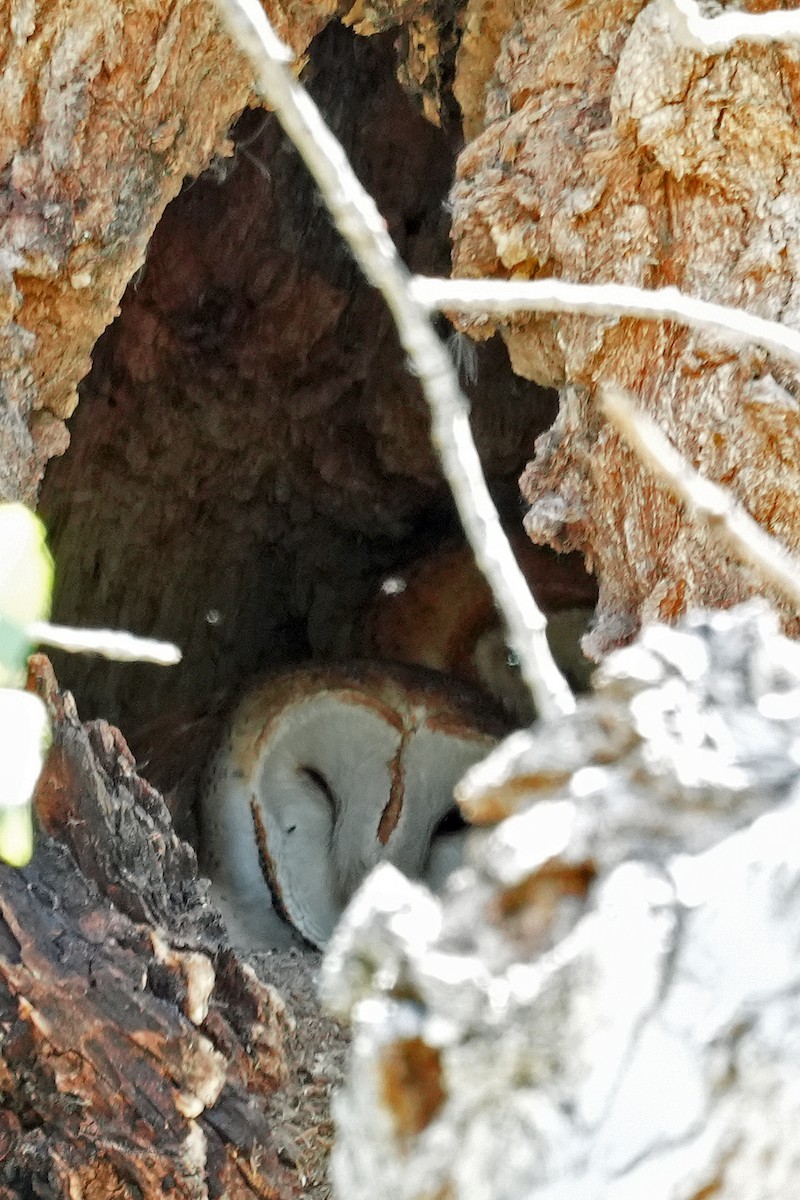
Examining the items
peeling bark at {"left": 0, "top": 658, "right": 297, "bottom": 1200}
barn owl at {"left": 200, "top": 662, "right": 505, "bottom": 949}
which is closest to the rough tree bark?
peeling bark at {"left": 0, "top": 658, "right": 297, "bottom": 1200}

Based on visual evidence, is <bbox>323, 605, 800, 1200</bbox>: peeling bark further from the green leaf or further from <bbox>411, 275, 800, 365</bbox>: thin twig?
the green leaf

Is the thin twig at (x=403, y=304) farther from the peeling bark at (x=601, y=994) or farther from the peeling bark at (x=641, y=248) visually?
the peeling bark at (x=641, y=248)

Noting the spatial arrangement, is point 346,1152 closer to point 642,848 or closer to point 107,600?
point 642,848

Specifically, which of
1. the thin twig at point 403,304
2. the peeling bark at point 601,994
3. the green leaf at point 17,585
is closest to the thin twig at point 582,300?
the thin twig at point 403,304

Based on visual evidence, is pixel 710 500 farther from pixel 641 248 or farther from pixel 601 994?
pixel 641 248

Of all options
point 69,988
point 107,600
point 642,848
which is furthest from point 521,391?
point 642,848
